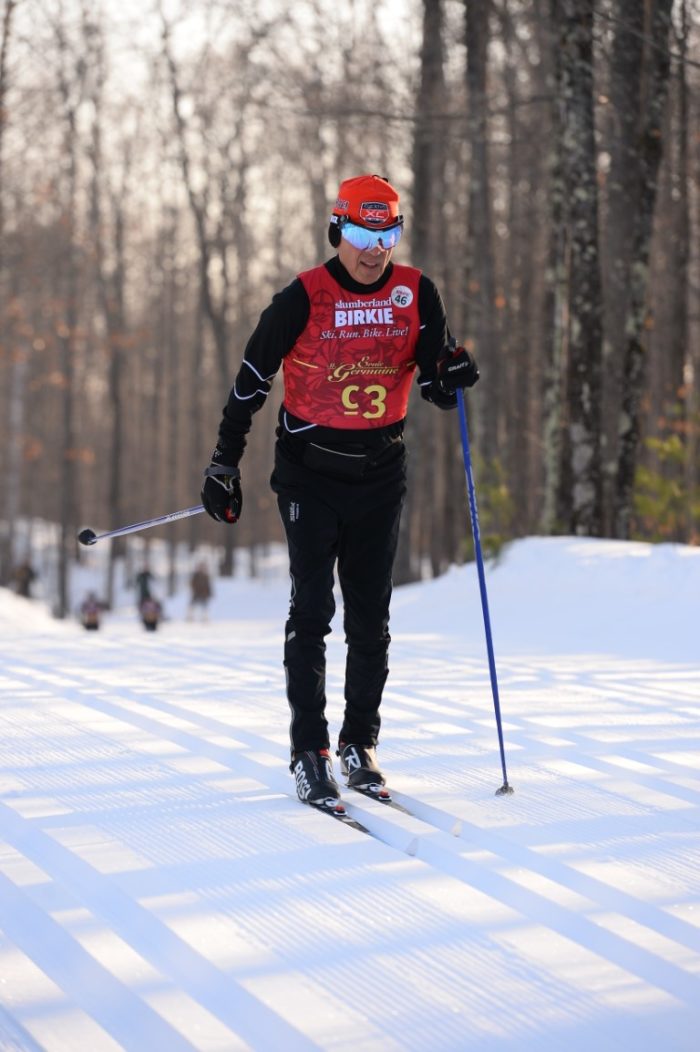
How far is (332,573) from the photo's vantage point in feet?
15.2

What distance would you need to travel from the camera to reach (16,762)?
16.5ft

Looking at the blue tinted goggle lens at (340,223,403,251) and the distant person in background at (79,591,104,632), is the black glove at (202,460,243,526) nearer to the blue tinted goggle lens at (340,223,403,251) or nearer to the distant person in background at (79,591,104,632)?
the blue tinted goggle lens at (340,223,403,251)

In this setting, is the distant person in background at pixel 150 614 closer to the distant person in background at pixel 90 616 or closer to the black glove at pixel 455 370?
the distant person in background at pixel 90 616

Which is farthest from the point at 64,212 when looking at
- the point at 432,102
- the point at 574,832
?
the point at 574,832

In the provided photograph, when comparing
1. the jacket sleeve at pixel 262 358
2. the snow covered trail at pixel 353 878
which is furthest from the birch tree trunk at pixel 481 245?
the jacket sleeve at pixel 262 358

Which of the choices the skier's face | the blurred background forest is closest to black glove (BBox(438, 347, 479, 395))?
the skier's face

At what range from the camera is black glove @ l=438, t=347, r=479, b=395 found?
15.2 feet

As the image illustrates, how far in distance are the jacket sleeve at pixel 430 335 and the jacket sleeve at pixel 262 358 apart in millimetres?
450

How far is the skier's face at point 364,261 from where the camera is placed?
441 cm

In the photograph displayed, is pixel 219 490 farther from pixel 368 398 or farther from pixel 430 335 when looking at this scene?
pixel 430 335

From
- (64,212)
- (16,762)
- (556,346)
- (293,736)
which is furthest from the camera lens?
(64,212)

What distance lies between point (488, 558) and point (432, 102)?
8.08m

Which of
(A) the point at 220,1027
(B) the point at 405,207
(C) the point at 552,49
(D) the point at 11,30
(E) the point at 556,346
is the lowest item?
(A) the point at 220,1027

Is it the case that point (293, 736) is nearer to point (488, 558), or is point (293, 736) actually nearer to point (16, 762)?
point (16, 762)
